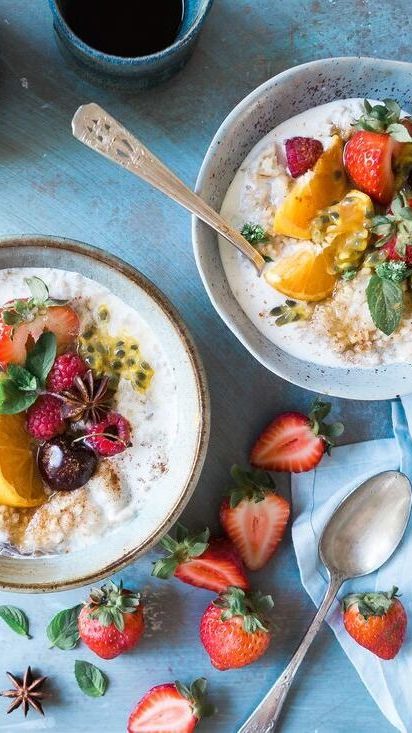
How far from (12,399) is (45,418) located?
65 mm

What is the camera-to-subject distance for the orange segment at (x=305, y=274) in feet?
4.42

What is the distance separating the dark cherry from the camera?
1345mm

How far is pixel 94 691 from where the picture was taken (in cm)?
153

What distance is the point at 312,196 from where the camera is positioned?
1.36m

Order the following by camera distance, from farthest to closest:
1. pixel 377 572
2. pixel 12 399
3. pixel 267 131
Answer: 1. pixel 377 572
2. pixel 267 131
3. pixel 12 399

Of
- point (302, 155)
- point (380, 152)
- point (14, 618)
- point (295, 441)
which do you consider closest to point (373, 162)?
point (380, 152)

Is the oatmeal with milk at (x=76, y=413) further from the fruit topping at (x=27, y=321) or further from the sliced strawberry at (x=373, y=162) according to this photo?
the sliced strawberry at (x=373, y=162)

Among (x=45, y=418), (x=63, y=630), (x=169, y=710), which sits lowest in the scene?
(x=169, y=710)

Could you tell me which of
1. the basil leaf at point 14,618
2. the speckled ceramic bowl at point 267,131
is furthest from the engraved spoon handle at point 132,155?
the basil leaf at point 14,618

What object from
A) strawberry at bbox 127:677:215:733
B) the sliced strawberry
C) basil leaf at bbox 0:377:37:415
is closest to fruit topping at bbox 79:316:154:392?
basil leaf at bbox 0:377:37:415

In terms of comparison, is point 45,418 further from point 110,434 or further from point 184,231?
point 184,231

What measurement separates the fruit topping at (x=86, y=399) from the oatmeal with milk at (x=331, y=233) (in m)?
0.27

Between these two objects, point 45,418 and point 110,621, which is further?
point 110,621

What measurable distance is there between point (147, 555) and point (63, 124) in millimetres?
759
